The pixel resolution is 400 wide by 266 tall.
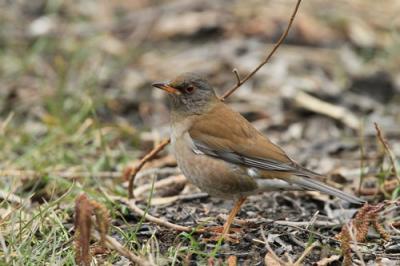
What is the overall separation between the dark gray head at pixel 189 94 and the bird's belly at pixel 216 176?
1.98ft

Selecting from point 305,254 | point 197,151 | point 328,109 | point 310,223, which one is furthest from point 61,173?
point 328,109

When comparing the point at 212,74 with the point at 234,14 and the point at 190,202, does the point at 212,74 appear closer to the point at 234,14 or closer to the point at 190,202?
the point at 234,14

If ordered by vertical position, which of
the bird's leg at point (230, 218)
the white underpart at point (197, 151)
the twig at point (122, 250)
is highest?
the twig at point (122, 250)

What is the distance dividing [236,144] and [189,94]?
2.46 ft

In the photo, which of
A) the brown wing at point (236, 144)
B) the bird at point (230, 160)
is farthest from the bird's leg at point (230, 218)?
the brown wing at point (236, 144)

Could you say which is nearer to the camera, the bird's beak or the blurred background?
the bird's beak

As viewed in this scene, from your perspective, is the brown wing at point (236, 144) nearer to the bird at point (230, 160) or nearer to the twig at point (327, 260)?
the bird at point (230, 160)

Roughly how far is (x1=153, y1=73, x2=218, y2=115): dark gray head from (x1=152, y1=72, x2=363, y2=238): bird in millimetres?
50

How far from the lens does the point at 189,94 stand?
6.33 metres

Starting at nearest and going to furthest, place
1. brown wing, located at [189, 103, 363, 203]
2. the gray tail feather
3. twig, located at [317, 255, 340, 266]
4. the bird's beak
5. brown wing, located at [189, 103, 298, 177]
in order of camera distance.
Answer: twig, located at [317, 255, 340, 266] → the gray tail feather → brown wing, located at [189, 103, 363, 203] → brown wing, located at [189, 103, 298, 177] → the bird's beak

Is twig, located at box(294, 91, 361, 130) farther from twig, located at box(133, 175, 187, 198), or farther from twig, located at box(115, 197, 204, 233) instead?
twig, located at box(115, 197, 204, 233)

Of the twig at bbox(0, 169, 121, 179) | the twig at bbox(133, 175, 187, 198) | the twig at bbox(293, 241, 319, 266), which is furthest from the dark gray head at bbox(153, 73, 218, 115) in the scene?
the twig at bbox(293, 241, 319, 266)

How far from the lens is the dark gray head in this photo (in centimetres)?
627

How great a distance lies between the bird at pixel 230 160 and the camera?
559cm
